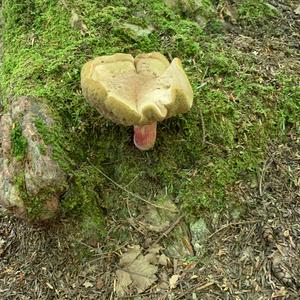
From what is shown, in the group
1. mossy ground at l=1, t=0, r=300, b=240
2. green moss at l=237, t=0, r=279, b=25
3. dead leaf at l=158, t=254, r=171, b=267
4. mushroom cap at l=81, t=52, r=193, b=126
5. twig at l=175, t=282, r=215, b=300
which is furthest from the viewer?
green moss at l=237, t=0, r=279, b=25

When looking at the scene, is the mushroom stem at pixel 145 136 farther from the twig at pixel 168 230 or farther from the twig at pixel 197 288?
the twig at pixel 197 288

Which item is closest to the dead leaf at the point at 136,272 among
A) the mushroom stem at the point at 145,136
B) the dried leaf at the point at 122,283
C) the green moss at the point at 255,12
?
the dried leaf at the point at 122,283

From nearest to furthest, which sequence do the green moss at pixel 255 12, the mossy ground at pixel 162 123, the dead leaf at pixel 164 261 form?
the dead leaf at pixel 164 261
the mossy ground at pixel 162 123
the green moss at pixel 255 12

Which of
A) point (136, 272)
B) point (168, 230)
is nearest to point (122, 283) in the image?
point (136, 272)

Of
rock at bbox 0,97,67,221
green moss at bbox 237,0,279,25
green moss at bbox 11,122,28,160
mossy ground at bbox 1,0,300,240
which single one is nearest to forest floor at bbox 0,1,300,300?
mossy ground at bbox 1,0,300,240

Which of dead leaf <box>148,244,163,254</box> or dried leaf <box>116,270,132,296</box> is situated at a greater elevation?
dead leaf <box>148,244,163,254</box>

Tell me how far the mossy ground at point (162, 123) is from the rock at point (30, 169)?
0.11 m

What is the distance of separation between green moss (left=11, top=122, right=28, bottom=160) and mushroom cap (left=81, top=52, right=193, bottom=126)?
65cm

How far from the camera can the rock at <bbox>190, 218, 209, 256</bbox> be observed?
331cm

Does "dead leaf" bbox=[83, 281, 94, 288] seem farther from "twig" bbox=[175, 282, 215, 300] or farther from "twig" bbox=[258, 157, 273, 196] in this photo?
"twig" bbox=[258, 157, 273, 196]

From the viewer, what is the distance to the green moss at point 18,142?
334 cm

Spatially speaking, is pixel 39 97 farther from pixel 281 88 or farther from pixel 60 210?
pixel 281 88

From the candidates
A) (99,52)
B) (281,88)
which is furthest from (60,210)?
(281,88)

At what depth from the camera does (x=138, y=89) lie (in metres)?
3.16
